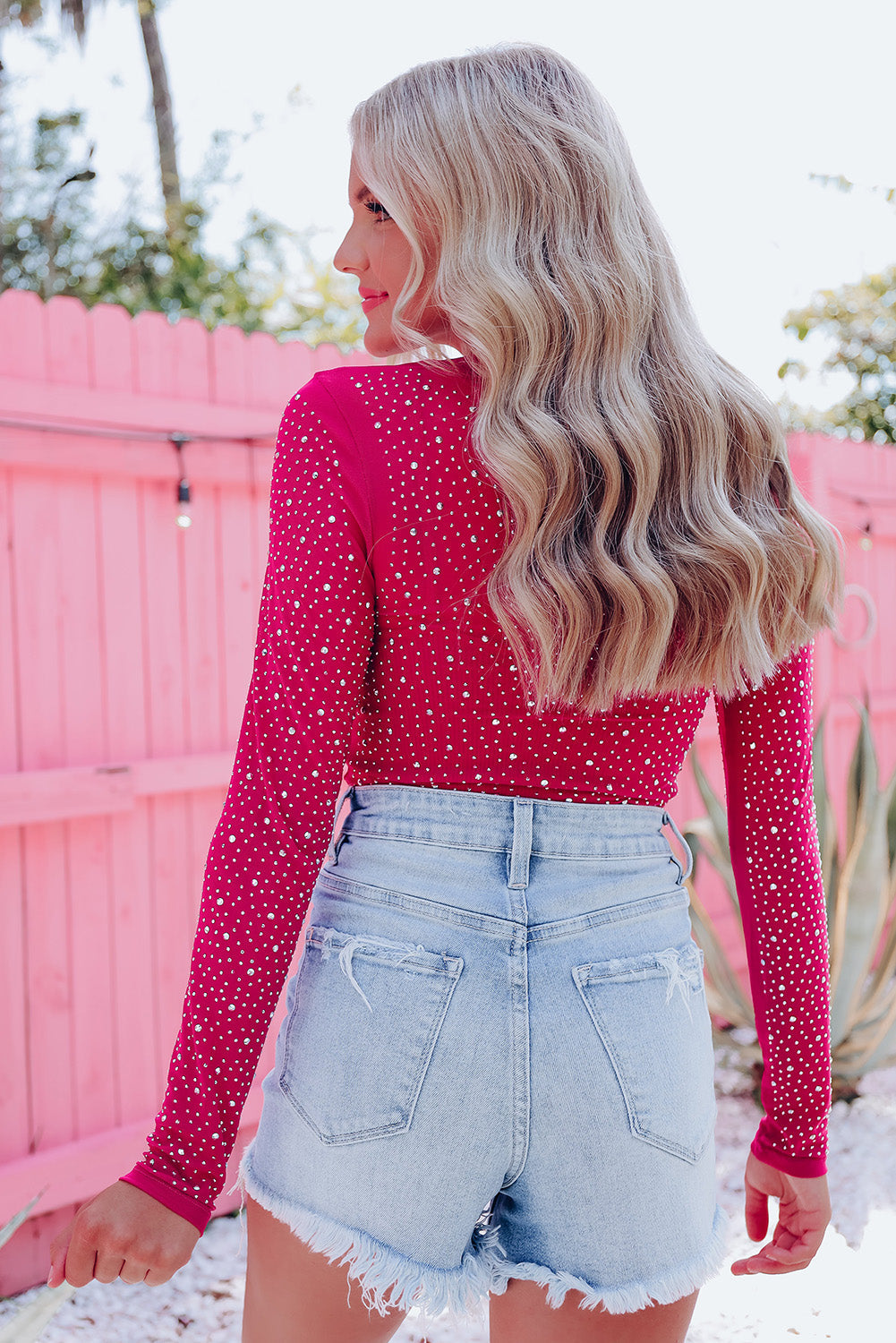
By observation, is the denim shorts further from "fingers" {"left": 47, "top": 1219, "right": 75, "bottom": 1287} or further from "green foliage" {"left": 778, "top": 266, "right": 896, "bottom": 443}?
"green foliage" {"left": 778, "top": 266, "right": 896, "bottom": 443}

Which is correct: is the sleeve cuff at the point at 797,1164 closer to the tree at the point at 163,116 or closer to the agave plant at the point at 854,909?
the agave plant at the point at 854,909

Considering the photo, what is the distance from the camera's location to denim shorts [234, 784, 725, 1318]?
3.12 ft

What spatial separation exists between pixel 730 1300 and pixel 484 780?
2.45 metres

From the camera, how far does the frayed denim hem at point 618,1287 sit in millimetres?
982

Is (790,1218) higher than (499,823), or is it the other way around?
(499,823)

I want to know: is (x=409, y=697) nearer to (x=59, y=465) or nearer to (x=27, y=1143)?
(x=59, y=465)

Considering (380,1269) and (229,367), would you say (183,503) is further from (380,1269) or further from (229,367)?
(380,1269)

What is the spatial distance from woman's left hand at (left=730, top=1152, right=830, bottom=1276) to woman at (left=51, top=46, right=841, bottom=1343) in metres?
0.20

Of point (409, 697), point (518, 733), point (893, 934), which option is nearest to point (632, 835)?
point (518, 733)

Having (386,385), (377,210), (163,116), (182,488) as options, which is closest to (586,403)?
(386,385)

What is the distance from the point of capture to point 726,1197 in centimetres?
329

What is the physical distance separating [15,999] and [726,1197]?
7.13ft

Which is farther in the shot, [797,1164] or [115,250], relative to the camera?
[115,250]

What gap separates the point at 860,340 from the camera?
8.02m
